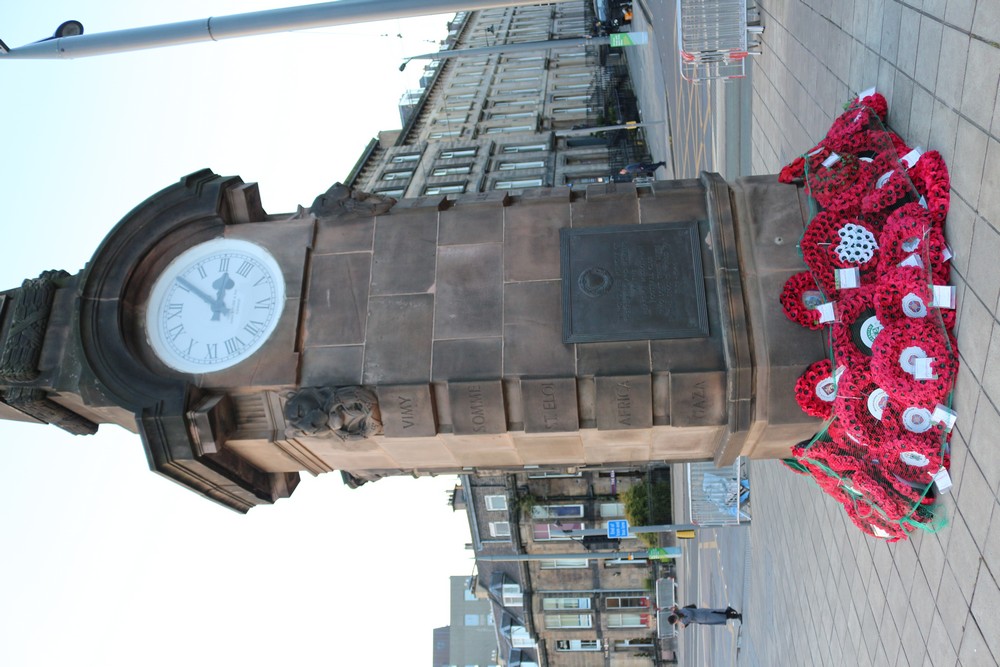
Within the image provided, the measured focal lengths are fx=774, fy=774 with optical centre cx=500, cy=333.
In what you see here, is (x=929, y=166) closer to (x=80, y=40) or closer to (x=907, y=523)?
(x=907, y=523)

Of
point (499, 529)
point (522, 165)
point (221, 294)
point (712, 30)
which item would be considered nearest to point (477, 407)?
point (221, 294)

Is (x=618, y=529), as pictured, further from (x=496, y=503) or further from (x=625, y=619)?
(x=625, y=619)

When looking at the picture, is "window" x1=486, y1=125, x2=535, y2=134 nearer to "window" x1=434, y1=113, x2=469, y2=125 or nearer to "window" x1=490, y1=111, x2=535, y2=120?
"window" x1=490, y1=111, x2=535, y2=120

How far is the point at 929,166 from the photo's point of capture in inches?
274

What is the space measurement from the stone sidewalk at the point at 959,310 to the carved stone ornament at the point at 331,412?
18.3 ft

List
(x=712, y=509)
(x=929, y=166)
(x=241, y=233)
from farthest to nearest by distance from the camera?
(x=712, y=509)
(x=241, y=233)
(x=929, y=166)

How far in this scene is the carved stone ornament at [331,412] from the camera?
7.93m

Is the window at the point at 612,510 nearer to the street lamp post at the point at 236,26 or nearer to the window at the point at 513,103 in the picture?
the window at the point at 513,103

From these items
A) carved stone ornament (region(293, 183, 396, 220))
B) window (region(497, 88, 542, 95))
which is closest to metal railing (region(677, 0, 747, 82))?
carved stone ornament (region(293, 183, 396, 220))

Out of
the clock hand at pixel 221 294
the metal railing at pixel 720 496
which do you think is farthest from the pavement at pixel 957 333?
the clock hand at pixel 221 294

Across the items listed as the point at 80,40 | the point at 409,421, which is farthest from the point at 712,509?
the point at 80,40

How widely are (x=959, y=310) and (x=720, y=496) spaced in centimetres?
1509

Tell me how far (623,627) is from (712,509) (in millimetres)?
26823

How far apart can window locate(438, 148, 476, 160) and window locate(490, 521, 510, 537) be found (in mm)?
19855
